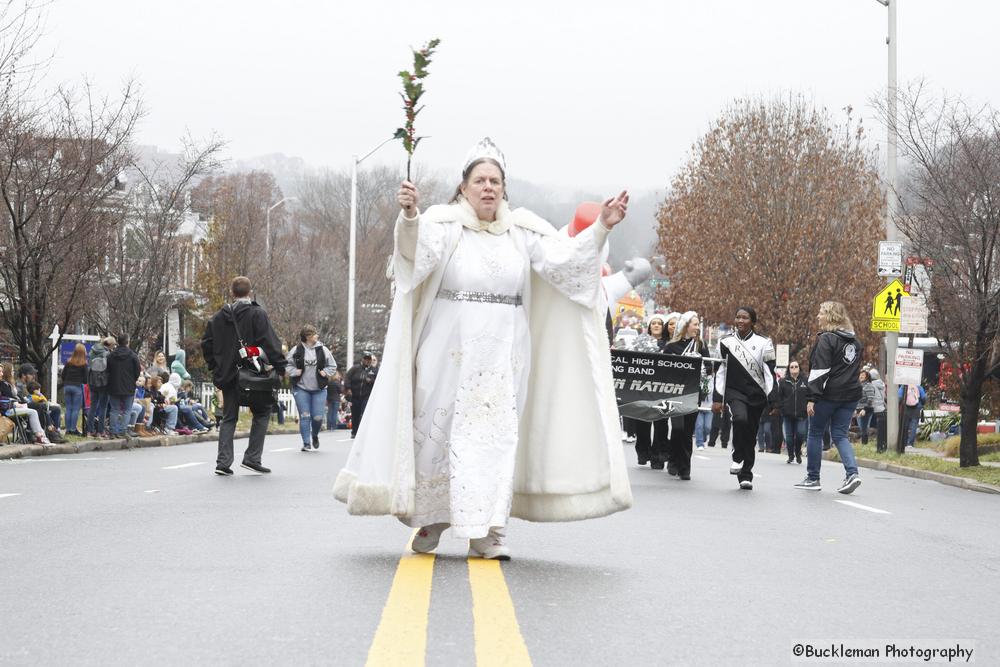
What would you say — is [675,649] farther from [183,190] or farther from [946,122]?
[183,190]

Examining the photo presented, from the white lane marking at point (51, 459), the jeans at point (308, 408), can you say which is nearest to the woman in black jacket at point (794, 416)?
the jeans at point (308, 408)

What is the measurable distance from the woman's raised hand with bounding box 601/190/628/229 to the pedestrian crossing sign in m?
17.5

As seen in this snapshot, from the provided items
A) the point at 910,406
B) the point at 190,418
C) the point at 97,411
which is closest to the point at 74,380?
the point at 97,411

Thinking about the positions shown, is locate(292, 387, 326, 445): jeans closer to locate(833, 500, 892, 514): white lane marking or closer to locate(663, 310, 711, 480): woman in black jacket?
locate(663, 310, 711, 480): woman in black jacket

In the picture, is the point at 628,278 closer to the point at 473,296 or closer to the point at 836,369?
the point at 473,296

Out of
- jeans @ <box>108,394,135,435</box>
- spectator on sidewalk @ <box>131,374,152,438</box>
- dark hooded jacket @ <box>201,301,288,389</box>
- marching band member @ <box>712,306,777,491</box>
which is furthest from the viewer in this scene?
spectator on sidewalk @ <box>131,374,152,438</box>

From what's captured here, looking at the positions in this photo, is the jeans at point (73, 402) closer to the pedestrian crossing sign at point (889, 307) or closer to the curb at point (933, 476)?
the curb at point (933, 476)

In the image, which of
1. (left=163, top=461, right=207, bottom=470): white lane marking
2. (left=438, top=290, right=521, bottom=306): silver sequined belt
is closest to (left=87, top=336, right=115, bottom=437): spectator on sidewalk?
(left=163, top=461, right=207, bottom=470): white lane marking

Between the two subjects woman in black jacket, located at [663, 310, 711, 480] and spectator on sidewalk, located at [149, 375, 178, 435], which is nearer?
woman in black jacket, located at [663, 310, 711, 480]

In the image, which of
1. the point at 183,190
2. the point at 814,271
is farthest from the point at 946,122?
the point at 814,271

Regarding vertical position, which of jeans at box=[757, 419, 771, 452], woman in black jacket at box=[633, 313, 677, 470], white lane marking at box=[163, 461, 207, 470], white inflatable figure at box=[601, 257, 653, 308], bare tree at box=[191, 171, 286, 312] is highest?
bare tree at box=[191, 171, 286, 312]

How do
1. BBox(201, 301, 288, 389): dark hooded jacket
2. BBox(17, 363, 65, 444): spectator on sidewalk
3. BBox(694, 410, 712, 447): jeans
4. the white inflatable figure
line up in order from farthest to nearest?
BBox(694, 410, 712, 447): jeans → BBox(17, 363, 65, 444): spectator on sidewalk → BBox(201, 301, 288, 389): dark hooded jacket → the white inflatable figure

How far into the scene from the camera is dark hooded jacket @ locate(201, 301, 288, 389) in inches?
575

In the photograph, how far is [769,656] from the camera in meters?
4.98
